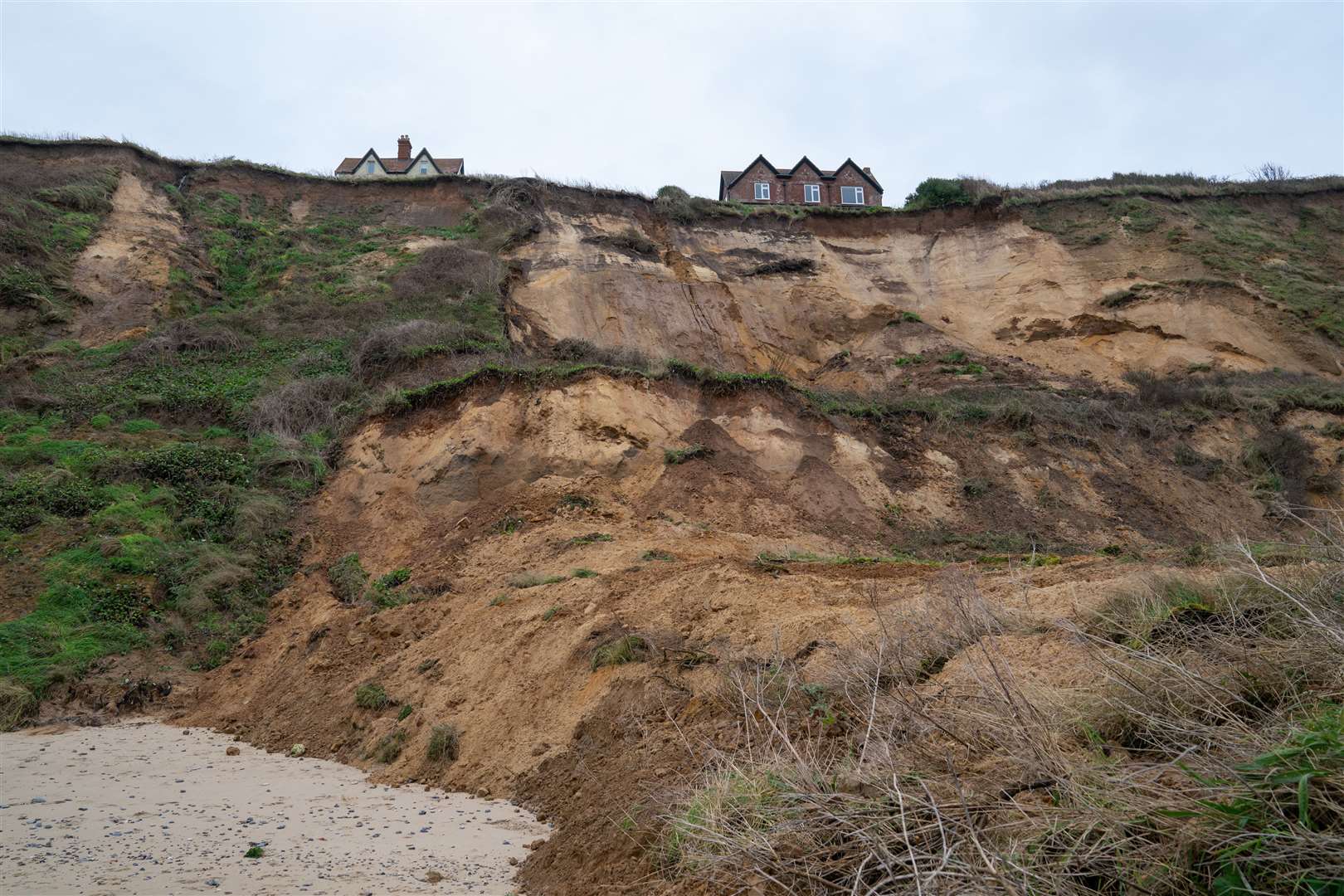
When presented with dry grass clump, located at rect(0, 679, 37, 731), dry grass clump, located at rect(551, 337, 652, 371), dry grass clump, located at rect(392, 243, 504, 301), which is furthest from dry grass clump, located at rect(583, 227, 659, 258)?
dry grass clump, located at rect(0, 679, 37, 731)

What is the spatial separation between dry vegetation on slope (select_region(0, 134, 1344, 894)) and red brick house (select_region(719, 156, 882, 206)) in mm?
11663

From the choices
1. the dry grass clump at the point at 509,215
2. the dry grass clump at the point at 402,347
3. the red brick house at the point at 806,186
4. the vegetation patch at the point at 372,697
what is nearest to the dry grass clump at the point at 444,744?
the vegetation patch at the point at 372,697

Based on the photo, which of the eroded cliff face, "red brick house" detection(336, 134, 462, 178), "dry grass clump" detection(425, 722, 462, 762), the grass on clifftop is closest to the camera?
"dry grass clump" detection(425, 722, 462, 762)

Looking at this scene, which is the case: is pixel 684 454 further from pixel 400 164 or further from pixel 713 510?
pixel 400 164

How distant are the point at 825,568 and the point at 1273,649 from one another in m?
7.49

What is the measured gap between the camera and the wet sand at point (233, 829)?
545 cm

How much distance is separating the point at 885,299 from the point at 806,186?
16.1m

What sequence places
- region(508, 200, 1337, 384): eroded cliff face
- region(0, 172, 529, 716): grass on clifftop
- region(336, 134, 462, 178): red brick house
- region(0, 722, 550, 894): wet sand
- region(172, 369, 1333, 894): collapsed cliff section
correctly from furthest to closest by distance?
1. region(336, 134, 462, 178): red brick house
2. region(508, 200, 1337, 384): eroded cliff face
3. region(0, 172, 529, 716): grass on clifftop
4. region(172, 369, 1333, 894): collapsed cliff section
5. region(0, 722, 550, 894): wet sand

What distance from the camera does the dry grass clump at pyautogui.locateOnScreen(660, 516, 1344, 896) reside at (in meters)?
2.48

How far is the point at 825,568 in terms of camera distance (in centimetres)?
1076

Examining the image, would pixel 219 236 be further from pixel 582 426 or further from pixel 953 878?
pixel 953 878

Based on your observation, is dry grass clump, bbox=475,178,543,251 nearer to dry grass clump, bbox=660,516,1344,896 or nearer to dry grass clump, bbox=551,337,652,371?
dry grass clump, bbox=551,337,652,371

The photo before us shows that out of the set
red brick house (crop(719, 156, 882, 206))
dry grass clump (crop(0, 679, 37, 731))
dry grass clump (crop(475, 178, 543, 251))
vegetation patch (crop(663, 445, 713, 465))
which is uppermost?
red brick house (crop(719, 156, 882, 206))

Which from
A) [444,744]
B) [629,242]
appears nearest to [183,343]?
[629,242]
